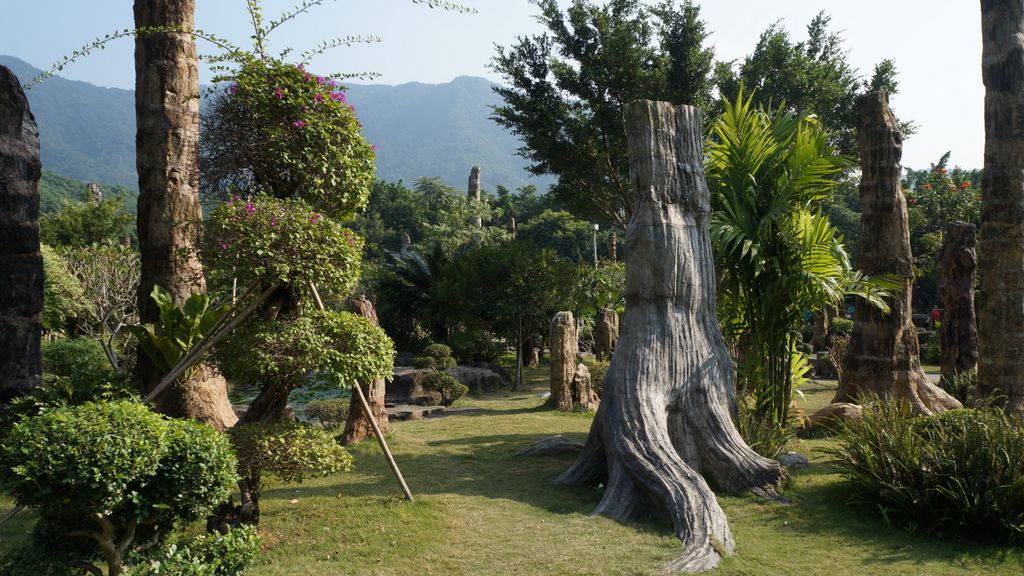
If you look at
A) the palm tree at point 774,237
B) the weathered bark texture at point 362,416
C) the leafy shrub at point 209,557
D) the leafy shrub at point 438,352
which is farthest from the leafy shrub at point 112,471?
the leafy shrub at point 438,352

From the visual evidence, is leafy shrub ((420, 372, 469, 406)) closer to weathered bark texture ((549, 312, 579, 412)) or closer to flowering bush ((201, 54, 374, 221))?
weathered bark texture ((549, 312, 579, 412))

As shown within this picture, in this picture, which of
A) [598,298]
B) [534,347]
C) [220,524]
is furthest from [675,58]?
[220,524]

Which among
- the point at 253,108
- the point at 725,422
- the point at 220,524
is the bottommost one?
the point at 220,524

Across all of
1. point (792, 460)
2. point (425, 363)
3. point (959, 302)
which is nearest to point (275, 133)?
point (792, 460)

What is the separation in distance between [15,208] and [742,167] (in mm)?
7445

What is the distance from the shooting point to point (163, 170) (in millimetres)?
7801

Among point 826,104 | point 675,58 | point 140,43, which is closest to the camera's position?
point 140,43

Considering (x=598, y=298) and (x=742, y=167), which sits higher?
(x=742, y=167)

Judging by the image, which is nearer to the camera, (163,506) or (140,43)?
(163,506)

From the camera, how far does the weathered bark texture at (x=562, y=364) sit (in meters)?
12.6

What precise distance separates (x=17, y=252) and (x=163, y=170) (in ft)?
6.59

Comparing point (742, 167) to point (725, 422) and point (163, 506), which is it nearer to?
point (725, 422)

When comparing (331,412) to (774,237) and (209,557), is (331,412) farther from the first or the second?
(774,237)

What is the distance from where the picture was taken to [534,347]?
73.7 feet
